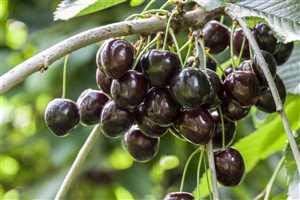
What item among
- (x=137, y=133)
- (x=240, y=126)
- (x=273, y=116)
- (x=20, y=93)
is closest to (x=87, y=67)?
(x=20, y=93)

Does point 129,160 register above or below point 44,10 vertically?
below

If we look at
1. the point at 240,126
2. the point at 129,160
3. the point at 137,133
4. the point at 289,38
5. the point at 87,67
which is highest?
the point at 289,38

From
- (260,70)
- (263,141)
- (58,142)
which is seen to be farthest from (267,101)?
(58,142)

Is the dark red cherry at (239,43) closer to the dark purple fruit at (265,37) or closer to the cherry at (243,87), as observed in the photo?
the dark purple fruit at (265,37)

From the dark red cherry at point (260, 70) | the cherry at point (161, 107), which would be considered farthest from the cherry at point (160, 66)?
the dark red cherry at point (260, 70)

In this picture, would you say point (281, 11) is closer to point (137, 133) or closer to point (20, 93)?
point (137, 133)

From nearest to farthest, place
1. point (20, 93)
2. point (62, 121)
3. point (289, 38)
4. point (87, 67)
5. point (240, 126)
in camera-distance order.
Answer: point (289, 38)
point (62, 121)
point (240, 126)
point (87, 67)
point (20, 93)

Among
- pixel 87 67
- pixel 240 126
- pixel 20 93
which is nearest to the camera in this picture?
pixel 240 126

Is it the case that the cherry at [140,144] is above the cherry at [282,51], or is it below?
below
